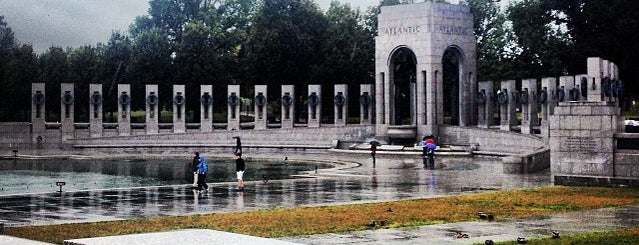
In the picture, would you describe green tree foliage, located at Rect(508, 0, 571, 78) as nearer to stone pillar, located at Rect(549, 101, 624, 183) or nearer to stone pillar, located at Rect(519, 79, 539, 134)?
stone pillar, located at Rect(519, 79, 539, 134)

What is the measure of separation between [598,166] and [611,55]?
1757 inches

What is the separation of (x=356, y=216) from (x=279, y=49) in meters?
66.1

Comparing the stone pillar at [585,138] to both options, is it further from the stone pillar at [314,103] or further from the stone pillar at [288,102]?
the stone pillar at [288,102]

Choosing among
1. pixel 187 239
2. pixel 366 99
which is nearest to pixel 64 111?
pixel 366 99

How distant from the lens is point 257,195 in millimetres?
A: 30547

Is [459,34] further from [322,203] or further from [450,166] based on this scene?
[322,203]

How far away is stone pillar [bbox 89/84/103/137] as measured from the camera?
70188 millimetres

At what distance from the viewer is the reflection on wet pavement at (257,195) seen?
2527cm

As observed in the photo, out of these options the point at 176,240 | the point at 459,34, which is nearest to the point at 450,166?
the point at 459,34

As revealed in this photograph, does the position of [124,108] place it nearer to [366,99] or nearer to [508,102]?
[366,99]

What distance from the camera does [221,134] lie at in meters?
69.6

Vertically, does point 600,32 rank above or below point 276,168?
above

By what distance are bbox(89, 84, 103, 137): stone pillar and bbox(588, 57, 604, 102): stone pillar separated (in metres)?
40.7

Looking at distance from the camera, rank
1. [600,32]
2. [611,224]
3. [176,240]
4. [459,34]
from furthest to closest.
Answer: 1. [600,32]
2. [459,34]
3. [611,224]
4. [176,240]
